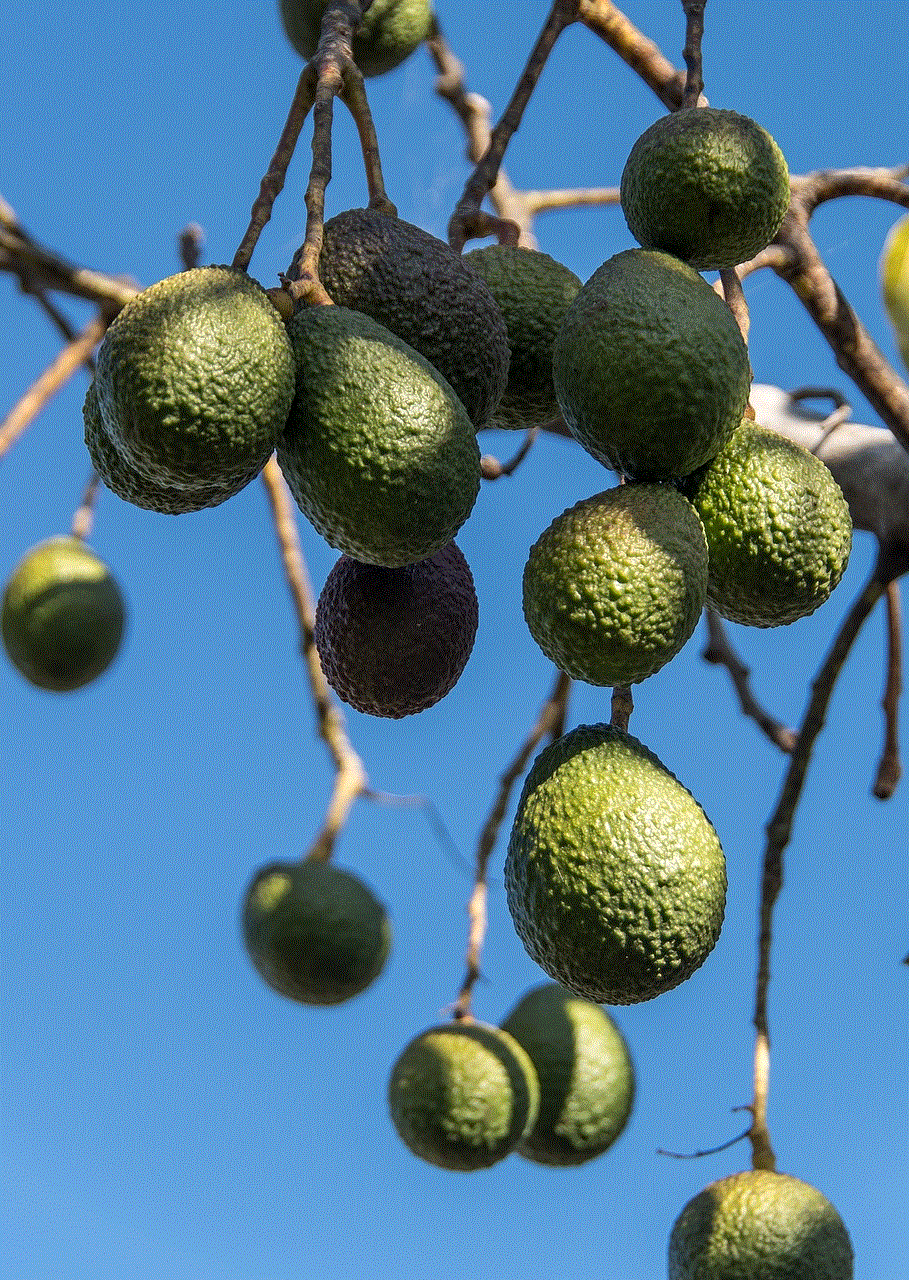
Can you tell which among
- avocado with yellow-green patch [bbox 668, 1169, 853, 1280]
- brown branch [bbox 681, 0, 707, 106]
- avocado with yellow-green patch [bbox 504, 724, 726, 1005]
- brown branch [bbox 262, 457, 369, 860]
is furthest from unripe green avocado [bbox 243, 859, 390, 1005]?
brown branch [bbox 681, 0, 707, 106]

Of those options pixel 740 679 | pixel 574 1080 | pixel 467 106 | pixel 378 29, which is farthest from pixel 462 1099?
pixel 467 106

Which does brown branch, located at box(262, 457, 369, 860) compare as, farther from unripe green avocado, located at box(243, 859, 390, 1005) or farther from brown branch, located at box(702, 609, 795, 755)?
brown branch, located at box(702, 609, 795, 755)

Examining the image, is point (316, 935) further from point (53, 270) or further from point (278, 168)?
point (278, 168)

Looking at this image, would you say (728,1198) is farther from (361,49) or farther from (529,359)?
(361,49)

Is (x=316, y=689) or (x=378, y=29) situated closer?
(x=378, y=29)

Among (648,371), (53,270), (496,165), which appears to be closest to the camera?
(648,371)

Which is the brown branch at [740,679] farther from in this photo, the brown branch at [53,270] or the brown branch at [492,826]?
the brown branch at [53,270]

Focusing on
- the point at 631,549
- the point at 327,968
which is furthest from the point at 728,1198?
the point at 631,549
